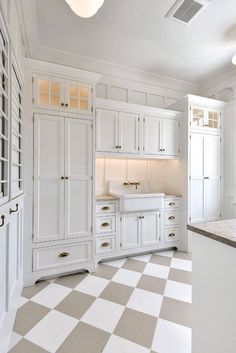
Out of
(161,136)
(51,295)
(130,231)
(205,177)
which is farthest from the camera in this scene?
(205,177)

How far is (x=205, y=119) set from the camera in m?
A: 3.22

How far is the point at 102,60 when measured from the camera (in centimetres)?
304

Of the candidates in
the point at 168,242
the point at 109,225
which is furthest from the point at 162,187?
the point at 109,225

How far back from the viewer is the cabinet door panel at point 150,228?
2.93 m

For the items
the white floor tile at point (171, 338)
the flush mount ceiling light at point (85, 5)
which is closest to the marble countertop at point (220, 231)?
the white floor tile at point (171, 338)

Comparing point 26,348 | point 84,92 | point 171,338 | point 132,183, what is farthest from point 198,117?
point 26,348

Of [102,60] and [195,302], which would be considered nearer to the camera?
[195,302]

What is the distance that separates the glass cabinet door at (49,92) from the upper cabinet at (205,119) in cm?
203

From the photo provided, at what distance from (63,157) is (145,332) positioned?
6.05 feet

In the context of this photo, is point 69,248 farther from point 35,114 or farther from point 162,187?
point 162,187

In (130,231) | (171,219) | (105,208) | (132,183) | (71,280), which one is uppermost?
(132,183)

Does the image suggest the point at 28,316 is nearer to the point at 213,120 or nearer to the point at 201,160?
the point at 201,160

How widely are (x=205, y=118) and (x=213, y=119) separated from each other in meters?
0.19

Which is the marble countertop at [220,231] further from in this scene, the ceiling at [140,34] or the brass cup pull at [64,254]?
the ceiling at [140,34]
